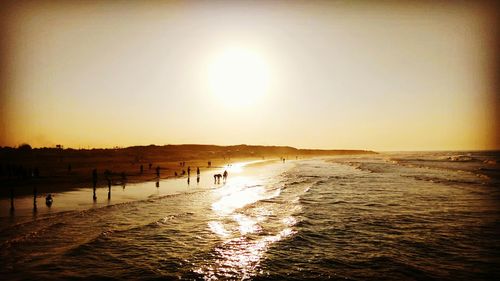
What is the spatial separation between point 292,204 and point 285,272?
55.8 ft

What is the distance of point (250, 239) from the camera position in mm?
18734

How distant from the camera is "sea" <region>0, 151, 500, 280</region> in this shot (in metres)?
13.9

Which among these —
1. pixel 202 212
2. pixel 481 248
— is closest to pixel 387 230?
pixel 481 248

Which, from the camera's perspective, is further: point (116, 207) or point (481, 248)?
point (116, 207)

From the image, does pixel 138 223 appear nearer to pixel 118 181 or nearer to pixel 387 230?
pixel 387 230

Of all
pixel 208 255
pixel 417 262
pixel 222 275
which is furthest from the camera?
pixel 208 255

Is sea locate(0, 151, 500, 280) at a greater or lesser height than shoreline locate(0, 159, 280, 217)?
lesser

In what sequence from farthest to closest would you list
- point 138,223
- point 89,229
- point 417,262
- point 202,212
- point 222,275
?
point 202,212 → point 138,223 → point 89,229 → point 417,262 → point 222,275

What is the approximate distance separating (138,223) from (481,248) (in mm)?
21499

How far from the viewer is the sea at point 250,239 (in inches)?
549

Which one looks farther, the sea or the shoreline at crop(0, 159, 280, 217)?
the shoreline at crop(0, 159, 280, 217)

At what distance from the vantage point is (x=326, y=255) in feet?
52.7

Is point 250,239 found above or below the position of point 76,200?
below

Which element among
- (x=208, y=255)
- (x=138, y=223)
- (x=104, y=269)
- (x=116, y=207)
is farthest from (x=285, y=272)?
(x=116, y=207)
